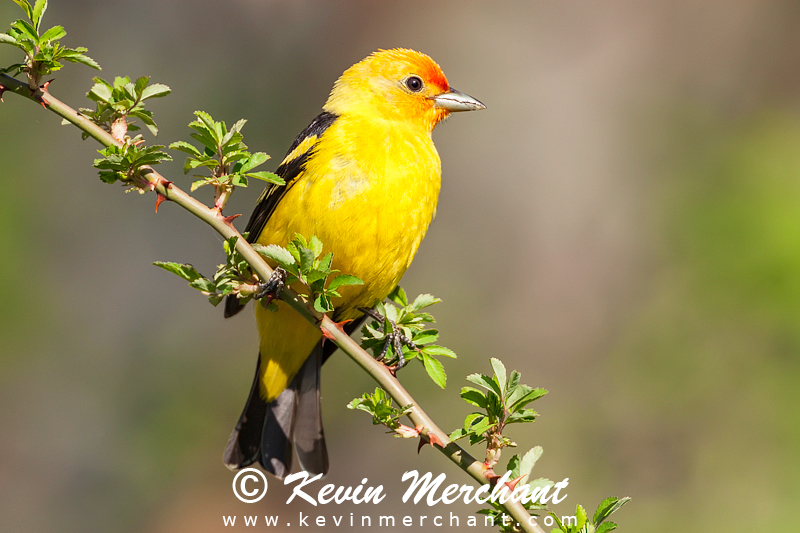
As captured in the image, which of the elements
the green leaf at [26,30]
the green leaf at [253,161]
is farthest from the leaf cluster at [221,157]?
the green leaf at [26,30]

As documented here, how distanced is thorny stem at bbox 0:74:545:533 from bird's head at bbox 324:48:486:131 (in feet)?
6.42

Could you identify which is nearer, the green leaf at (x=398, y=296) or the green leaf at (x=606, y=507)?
the green leaf at (x=606, y=507)

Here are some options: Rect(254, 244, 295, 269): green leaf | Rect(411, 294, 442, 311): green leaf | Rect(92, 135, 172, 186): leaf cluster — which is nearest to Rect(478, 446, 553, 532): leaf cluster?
Rect(411, 294, 442, 311): green leaf

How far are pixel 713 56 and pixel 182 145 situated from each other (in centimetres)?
776

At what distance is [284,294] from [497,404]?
82 centimetres

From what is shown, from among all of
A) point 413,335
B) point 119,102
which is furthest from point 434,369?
point 119,102

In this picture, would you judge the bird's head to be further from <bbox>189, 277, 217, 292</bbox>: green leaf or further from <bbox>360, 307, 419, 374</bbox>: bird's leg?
<bbox>189, 277, 217, 292</bbox>: green leaf

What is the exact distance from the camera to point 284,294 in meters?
2.49

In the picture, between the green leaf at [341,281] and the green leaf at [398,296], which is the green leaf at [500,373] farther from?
the green leaf at [398,296]

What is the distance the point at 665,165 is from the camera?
7.43 m

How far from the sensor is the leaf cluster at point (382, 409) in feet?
7.43

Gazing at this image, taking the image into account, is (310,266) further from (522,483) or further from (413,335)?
(522,483)

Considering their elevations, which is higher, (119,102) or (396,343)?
(119,102)

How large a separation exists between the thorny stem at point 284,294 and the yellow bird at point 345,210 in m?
0.98
